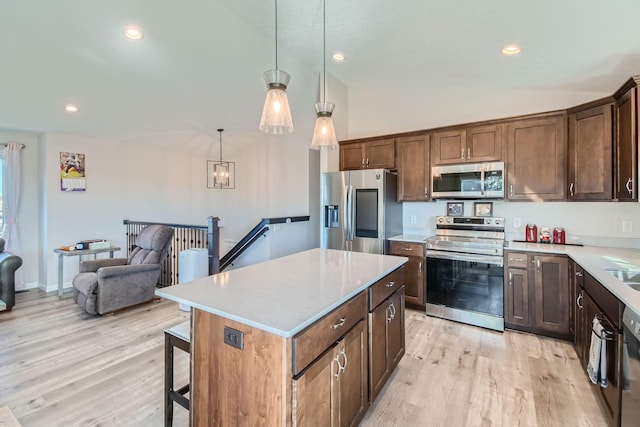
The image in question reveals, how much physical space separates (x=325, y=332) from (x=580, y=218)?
3445mm

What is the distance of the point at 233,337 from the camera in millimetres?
1316

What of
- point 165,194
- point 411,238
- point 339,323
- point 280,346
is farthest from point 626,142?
point 165,194

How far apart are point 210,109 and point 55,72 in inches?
74.4

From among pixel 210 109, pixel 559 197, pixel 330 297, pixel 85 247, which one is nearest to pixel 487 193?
pixel 559 197

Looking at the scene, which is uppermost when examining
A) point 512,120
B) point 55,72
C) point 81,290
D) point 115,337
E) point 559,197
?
point 55,72

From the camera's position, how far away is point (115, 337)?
123 inches

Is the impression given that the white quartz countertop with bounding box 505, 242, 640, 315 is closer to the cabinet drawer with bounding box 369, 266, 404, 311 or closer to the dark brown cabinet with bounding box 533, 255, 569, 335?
the dark brown cabinet with bounding box 533, 255, 569, 335

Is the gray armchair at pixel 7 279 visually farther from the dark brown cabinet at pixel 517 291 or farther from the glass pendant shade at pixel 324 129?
the dark brown cabinet at pixel 517 291

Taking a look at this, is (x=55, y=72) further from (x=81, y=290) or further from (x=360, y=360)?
(x=360, y=360)

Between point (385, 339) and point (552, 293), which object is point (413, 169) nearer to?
point (552, 293)

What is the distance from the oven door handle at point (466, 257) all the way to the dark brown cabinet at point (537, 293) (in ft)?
0.33

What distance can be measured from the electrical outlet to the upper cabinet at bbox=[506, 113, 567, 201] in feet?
11.0

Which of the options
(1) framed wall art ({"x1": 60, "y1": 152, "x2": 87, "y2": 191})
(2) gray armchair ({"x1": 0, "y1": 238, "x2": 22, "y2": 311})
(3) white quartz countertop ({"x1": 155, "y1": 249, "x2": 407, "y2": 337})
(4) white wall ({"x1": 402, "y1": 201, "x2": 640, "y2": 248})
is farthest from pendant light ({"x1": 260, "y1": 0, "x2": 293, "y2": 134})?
(1) framed wall art ({"x1": 60, "y1": 152, "x2": 87, "y2": 191})

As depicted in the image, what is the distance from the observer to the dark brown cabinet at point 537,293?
2.93 m
